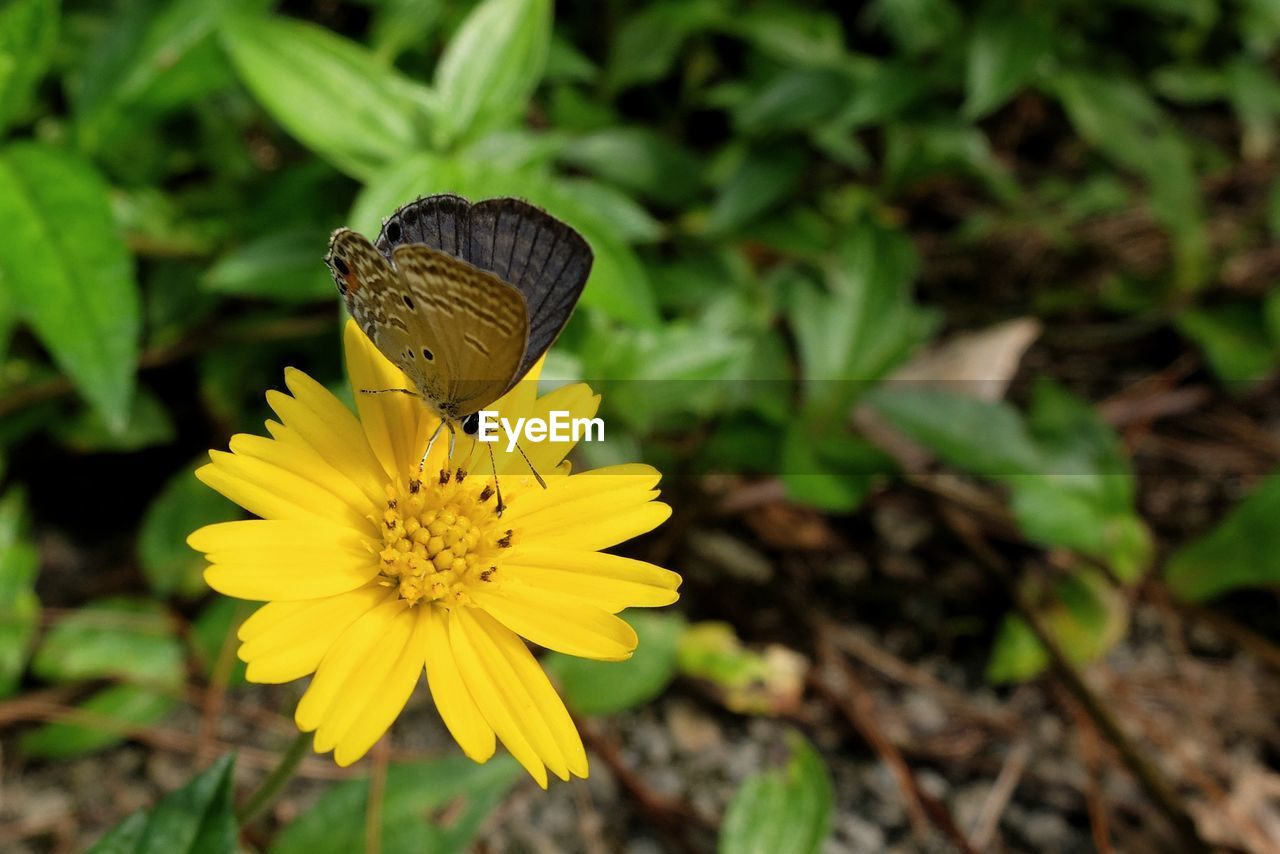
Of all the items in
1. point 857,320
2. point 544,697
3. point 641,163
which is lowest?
point 857,320

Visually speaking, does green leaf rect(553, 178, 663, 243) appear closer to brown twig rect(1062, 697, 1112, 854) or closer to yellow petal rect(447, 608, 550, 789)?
yellow petal rect(447, 608, 550, 789)

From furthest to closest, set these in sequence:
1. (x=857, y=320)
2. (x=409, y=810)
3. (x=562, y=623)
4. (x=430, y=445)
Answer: (x=857, y=320)
(x=409, y=810)
(x=430, y=445)
(x=562, y=623)

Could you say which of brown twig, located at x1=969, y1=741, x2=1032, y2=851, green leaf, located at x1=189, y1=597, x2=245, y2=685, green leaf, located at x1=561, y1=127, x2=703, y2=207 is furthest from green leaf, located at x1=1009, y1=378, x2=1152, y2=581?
green leaf, located at x1=189, y1=597, x2=245, y2=685

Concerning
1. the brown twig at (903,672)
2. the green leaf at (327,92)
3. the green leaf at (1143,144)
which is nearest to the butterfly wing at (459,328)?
the green leaf at (327,92)

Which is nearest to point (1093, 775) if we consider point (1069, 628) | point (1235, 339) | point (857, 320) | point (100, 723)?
point (1069, 628)

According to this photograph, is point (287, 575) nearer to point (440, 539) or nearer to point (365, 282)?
point (440, 539)

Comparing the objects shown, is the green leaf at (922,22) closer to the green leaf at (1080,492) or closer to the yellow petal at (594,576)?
the green leaf at (1080,492)
